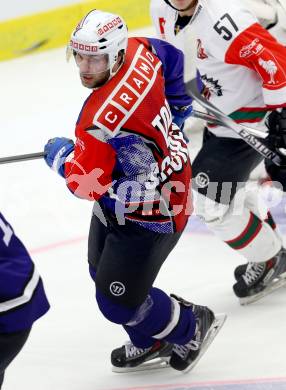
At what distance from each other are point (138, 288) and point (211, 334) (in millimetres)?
405

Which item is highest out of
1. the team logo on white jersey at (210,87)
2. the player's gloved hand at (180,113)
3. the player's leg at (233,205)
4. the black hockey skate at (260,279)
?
the player's gloved hand at (180,113)

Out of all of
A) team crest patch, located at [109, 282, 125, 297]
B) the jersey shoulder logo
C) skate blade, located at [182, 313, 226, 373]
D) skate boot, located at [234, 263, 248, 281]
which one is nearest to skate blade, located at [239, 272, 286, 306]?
skate boot, located at [234, 263, 248, 281]

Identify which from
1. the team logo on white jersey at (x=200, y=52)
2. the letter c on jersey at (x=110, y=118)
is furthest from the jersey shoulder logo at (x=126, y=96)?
the team logo on white jersey at (x=200, y=52)

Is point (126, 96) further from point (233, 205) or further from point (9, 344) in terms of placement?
point (233, 205)

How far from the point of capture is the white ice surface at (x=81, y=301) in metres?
2.94

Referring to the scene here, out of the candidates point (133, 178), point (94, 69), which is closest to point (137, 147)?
point (133, 178)

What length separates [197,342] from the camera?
2938mm

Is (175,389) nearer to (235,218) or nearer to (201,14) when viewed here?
(235,218)

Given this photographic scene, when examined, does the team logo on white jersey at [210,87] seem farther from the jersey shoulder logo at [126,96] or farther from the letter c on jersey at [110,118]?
the letter c on jersey at [110,118]

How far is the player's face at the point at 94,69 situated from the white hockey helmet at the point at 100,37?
0.05 ft

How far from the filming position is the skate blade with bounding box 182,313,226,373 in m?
2.93

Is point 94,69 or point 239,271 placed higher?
point 94,69

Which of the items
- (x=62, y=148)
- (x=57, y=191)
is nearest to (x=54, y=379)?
(x=62, y=148)

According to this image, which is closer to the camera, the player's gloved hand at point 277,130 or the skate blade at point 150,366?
the skate blade at point 150,366
